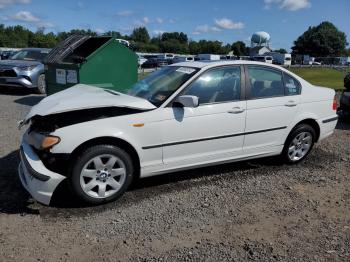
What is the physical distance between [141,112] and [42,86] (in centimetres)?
951

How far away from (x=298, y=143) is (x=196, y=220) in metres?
2.52

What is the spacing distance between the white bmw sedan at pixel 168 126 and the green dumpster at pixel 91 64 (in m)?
3.23

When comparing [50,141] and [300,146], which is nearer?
[50,141]

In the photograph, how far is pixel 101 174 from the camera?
4.17 metres

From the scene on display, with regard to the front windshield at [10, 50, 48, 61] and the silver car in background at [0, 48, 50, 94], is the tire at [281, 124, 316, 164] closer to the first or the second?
the silver car in background at [0, 48, 50, 94]

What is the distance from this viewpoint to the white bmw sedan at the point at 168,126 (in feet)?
13.2

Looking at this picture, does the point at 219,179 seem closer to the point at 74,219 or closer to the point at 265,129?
the point at 265,129

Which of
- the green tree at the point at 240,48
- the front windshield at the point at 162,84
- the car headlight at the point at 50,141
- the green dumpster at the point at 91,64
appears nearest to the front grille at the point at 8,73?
the green dumpster at the point at 91,64

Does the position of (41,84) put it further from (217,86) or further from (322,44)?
(322,44)

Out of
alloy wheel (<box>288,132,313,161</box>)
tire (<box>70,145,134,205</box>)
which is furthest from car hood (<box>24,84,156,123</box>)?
alloy wheel (<box>288,132,313,161</box>)

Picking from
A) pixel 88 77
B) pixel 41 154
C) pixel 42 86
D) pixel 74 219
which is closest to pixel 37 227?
pixel 74 219

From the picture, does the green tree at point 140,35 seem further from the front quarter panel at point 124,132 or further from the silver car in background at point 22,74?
the front quarter panel at point 124,132

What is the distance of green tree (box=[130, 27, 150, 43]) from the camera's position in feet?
418

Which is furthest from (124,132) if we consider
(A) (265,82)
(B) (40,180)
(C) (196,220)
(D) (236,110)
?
(A) (265,82)
